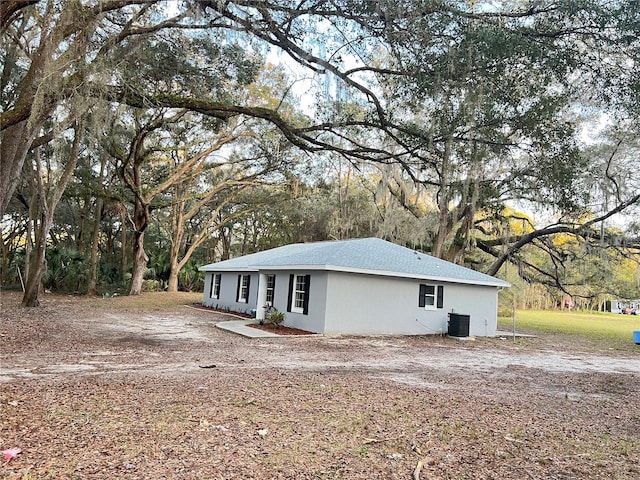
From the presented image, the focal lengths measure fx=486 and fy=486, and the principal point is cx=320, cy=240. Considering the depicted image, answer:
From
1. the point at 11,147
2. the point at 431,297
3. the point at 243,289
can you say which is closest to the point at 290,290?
the point at 431,297

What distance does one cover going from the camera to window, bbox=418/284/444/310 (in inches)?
622

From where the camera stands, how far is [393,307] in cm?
1516

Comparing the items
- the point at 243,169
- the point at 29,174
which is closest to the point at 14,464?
the point at 29,174

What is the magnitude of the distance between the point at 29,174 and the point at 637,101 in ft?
69.6

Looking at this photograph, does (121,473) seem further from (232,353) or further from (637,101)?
(637,101)

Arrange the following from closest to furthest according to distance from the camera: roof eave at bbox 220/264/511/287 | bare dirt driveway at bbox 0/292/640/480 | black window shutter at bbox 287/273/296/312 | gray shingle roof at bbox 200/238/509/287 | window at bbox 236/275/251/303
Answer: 1. bare dirt driveway at bbox 0/292/640/480
2. roof eave at bbox 220/264/511/287
3. gray shingle roof at bbox 200/238/509/287
4. black window shutter at bbox 287/273/296/312
5. window at bbox 236/275/251/303

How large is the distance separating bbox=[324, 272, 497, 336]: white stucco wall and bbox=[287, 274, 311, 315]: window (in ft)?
3.56

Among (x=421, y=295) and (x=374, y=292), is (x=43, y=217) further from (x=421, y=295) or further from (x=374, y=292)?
(x=421, y=295)

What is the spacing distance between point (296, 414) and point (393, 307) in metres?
10.5

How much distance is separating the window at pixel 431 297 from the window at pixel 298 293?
149 inches

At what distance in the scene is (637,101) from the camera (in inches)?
260

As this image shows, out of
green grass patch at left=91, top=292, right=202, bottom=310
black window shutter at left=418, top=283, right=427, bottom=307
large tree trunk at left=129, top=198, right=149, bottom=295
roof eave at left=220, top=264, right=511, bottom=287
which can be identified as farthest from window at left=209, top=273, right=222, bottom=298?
black window shutter at left=418, top=283, right=427, bottom=307

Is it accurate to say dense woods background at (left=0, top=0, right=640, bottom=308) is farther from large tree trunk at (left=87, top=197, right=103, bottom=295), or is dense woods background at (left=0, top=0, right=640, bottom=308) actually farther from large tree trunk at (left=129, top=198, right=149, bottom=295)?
large tree trunk at (left=87, top=197, right=103, bottom=295)

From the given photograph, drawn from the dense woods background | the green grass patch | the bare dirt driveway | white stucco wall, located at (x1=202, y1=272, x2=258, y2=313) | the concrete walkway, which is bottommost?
the concrete walkway
